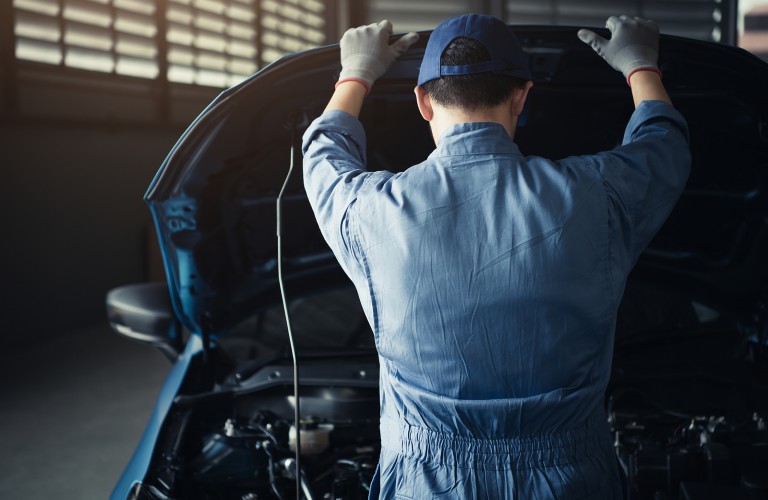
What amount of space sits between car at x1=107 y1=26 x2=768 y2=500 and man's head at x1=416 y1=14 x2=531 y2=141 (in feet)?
0.77

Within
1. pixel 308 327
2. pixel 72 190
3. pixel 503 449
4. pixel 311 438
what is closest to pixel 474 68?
pixel 503 449

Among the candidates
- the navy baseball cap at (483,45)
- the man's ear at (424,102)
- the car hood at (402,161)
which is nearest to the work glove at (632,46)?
the car hood at (402,161)

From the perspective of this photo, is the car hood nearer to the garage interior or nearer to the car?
the car

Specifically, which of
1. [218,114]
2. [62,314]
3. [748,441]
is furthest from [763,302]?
[62,314]

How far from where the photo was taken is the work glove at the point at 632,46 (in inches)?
50.0

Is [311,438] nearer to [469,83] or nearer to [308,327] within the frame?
[308,327]

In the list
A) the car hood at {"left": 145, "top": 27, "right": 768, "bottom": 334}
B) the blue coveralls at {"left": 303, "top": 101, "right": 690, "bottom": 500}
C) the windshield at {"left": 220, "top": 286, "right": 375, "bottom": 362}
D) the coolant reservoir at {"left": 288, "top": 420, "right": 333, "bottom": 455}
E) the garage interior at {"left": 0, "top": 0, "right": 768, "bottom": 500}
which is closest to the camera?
the blue coveralls at {"left": 303, "top": 101, "right": 690, "bottom": 500}

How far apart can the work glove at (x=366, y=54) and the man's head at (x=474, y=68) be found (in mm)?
186

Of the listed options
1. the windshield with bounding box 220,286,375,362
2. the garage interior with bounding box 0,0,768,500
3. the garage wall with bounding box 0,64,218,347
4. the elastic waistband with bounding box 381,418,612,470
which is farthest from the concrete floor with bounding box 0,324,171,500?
the elastic waistband with bounding box 381,418,612,470

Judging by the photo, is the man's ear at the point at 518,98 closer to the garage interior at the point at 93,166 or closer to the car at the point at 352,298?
the car at the point at 352,298

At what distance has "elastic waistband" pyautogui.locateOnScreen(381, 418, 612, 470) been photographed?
110cm

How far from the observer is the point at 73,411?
358 centimetres

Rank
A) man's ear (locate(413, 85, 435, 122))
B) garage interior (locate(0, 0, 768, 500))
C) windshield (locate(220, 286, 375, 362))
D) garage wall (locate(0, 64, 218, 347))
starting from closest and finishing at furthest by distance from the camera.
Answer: man's ear (locate(413, 85, 435, 122)), windshield (locate(220, 286, 375, 362)), garage interior (locate(0, 0, 768, 500)), garage wall (locate(0, 64, 218, 347))

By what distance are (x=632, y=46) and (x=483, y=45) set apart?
0.36m
